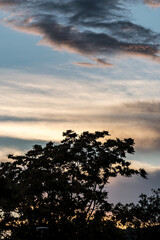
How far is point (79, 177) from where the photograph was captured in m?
32.7

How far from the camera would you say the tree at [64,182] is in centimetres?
2936

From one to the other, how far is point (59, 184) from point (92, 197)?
3027 mm

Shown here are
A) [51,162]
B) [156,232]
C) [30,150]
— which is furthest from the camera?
[156,232]

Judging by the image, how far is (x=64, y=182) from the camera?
102ft

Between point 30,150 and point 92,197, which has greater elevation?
Answer: point 30,150


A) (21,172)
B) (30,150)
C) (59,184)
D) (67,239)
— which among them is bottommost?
(67,239)

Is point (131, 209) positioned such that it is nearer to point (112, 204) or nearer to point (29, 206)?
point (112, 204)

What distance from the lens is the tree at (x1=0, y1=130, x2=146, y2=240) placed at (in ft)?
96.3

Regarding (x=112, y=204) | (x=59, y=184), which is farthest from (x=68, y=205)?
(x=112, y=204)

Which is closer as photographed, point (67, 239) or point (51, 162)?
point (67, 239)

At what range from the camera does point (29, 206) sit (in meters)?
29.6

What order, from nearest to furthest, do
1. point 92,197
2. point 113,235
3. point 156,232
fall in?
point 113,235
point 92,197
point 156,232

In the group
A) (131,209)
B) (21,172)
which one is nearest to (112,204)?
(131,209)

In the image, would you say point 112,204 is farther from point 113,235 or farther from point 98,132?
point 98,132
